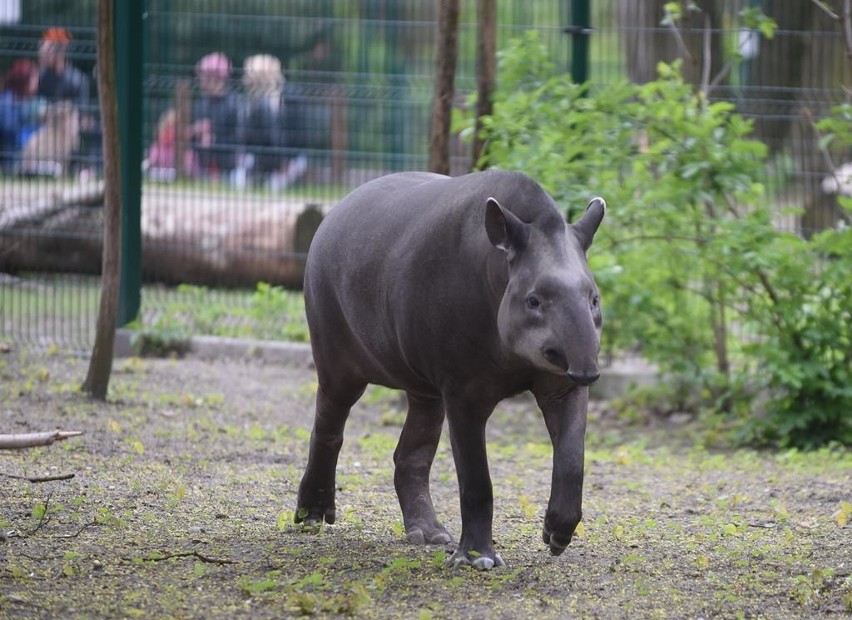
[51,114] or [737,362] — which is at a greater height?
[51,114]

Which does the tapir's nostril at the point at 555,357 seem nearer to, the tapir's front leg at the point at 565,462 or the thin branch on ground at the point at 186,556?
the tapir's front leg at the point at 565,462

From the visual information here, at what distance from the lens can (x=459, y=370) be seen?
197 inches

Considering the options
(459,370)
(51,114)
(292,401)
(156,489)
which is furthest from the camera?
(51,114)

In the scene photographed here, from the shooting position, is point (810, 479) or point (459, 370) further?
point (810, 479)

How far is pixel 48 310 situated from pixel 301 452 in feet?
16.8

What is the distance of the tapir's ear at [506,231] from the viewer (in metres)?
4.71

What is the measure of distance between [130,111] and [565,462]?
673 centimetres

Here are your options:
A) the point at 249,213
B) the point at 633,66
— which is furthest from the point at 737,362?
the point at 249,213

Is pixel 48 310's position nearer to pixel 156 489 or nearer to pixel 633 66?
pixel 633 66

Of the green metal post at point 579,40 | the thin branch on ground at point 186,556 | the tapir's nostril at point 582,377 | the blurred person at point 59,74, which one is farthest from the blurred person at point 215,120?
the tapir's nostril at point 582,377

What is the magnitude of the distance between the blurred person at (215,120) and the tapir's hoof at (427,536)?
631cm

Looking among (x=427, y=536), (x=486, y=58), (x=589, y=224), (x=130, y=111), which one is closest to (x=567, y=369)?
(x=589, y=224)

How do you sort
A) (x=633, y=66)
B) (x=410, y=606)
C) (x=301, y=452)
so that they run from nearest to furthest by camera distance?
(x=410, y=606) < (x=301, y=452) < (x=633, y=66)

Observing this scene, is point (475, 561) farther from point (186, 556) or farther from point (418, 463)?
point (186, 556)
